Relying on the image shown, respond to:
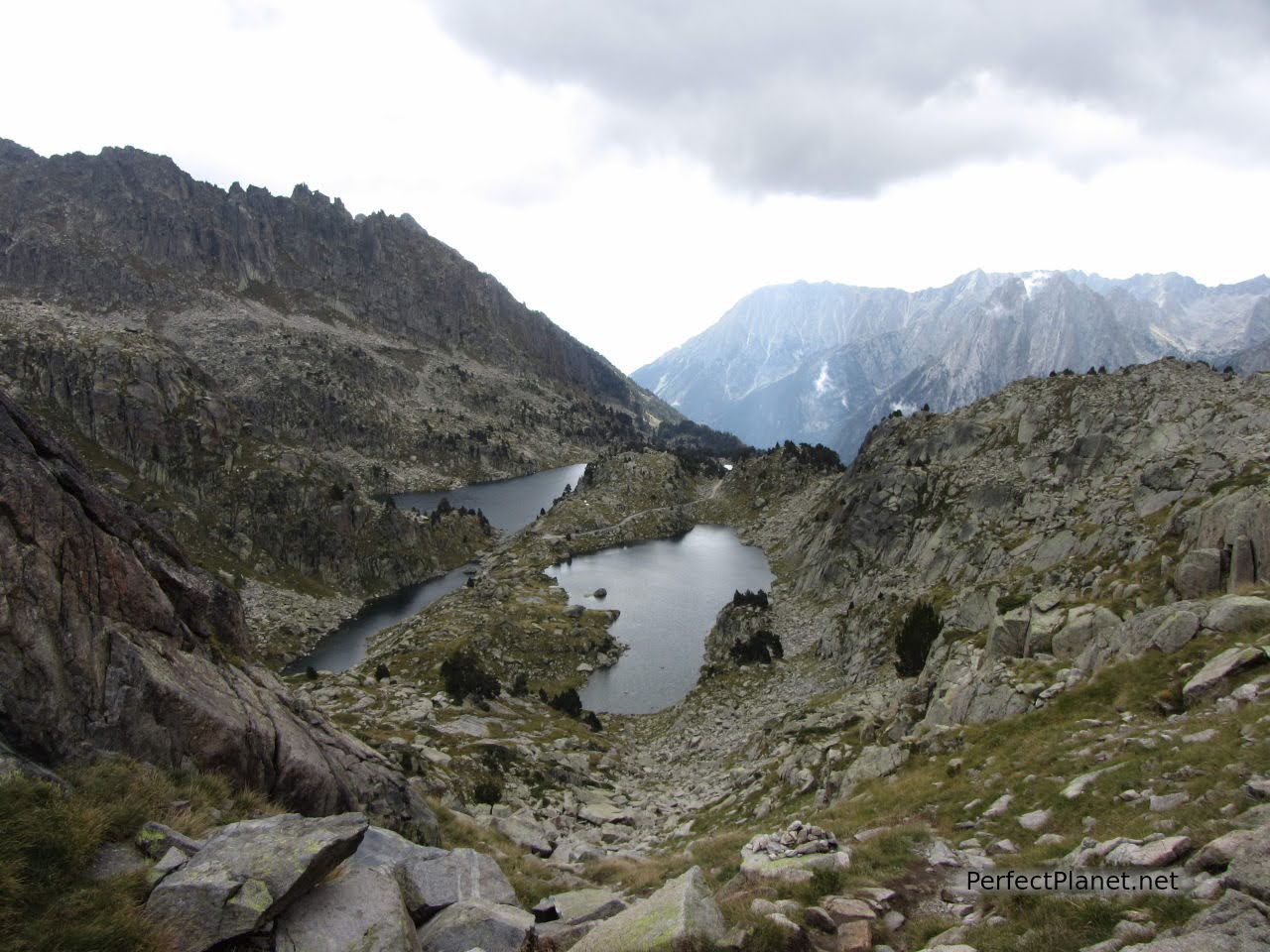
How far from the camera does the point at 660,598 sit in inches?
3957

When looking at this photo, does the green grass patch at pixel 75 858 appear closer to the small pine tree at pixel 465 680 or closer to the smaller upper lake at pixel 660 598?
the small pine tree at pixel 465 680

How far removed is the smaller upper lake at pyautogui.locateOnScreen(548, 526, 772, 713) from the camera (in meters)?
68.8

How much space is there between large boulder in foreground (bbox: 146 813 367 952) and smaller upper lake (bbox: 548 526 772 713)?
2165 inches

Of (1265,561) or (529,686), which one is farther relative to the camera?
(529,686)

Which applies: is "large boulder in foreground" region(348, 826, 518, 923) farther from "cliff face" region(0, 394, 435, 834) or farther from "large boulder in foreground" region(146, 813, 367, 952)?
"cliff face" region(0, 394, 435, 834)

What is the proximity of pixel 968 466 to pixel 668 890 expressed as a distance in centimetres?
8064

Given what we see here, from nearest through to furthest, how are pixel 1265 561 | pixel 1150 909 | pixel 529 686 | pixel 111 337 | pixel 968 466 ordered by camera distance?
pixel 1150 909 < pixel 1265 561 < pixel 529 686 < pixel 968 466 < pixel 111 337

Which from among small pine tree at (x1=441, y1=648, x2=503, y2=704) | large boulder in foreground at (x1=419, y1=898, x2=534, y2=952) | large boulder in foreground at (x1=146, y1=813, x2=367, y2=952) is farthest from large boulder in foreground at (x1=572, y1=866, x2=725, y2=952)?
small pine tree at (x1=441, y1=648, x2=503, y2=704)

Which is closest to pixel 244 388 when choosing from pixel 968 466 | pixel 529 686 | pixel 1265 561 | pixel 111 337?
pixel 111 337

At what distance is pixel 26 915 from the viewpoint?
842 cm

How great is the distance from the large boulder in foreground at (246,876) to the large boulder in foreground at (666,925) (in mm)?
4460

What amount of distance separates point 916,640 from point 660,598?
58.3 metres

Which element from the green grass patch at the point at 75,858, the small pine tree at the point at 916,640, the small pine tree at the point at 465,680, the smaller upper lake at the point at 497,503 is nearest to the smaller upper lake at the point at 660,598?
the small pine tree at the point at 465,680

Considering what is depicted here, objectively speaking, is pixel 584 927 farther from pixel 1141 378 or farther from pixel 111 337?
pixel 111 337
